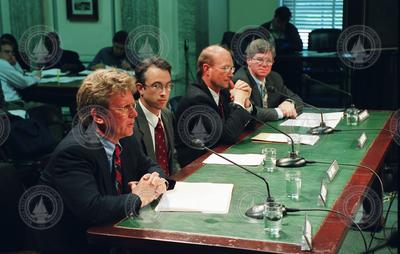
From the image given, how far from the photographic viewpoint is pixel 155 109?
304cm

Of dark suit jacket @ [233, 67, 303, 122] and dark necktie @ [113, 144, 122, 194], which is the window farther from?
dark necktie @ [113, 144, 122, 194]

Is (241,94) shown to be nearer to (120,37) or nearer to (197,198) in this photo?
(197,198)

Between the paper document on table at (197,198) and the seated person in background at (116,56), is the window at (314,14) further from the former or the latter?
the paper document on table at (197,198)

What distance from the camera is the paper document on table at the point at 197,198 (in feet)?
7.14

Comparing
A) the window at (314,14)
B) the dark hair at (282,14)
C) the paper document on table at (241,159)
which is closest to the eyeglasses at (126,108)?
the paper document on table at (241,159)

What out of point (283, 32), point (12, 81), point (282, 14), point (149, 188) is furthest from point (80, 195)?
point (283, 32)

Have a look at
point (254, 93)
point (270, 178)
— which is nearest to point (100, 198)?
point (270, 178)

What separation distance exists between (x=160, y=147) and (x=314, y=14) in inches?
261

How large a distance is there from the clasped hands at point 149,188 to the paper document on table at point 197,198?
3cm

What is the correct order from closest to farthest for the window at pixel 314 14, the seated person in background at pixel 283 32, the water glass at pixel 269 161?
the water glass at pixel 269 161 < the seated person in background at pixel 283 32 < the window at pixel 314 14

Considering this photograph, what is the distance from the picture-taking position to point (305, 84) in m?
8.43

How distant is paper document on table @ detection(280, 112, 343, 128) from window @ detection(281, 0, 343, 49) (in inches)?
200

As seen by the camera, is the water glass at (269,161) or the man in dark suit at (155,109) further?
the man in dark suit at (155,109)

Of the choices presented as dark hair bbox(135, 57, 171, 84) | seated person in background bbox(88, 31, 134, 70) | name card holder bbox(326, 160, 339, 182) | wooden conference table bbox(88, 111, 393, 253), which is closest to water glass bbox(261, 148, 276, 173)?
wooden conference table bbox(88, 111, 393, 253)
